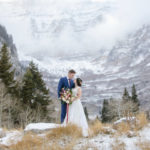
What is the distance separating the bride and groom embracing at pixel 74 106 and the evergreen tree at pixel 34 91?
22144 millimetres

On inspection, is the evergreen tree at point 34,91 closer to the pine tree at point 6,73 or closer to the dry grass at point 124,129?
the pine tree at point 6,73

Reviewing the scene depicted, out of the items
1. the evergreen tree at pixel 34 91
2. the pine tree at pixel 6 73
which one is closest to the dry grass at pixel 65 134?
the pine tree at pixel 6 73

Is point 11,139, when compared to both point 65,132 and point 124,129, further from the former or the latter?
point 124,129

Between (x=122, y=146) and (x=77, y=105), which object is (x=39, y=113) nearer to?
(x=77, y=105)

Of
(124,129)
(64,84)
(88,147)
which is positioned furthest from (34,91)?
(88,147)

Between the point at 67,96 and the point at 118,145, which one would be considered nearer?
the point at 118,145

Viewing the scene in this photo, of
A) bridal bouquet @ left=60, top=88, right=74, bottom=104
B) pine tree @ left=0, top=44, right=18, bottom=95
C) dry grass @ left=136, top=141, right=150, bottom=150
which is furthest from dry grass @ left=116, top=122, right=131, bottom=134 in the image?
pine tree @ left=0, top=44, right=18, bottom=95

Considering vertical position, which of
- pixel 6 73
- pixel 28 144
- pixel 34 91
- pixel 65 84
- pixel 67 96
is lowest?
pixel 28 144

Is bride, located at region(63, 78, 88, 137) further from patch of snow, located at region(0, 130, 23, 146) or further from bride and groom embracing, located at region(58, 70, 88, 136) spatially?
patch of snow, located at region(0, 130, 23, 146)

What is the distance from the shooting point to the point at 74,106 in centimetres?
798

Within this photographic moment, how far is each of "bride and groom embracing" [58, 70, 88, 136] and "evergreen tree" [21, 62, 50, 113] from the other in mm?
22144

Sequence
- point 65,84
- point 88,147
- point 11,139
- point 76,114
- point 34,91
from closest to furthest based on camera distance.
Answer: point 88,147 < point 11,139 < point 76,114 < point 65,84 < point 34,91

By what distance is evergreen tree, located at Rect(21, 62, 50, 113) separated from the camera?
30.2m

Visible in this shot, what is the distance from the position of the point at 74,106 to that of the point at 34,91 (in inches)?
956
